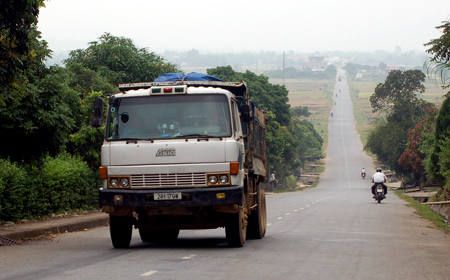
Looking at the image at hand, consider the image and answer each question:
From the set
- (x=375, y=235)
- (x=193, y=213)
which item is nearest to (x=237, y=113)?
(x=193, y=213)

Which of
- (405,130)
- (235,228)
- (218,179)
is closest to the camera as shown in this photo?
(218,179)

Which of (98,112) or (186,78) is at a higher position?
(186,78)

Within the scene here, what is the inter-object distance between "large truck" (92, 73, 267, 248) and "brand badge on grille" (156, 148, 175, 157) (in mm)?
16

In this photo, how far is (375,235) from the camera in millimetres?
15898

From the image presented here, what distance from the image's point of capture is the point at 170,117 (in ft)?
38.7

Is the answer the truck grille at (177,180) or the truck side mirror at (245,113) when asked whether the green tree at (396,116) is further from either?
the truck grille at (177,180)

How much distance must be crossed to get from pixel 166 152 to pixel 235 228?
1.85 metres

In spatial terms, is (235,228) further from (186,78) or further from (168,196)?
(186,78)

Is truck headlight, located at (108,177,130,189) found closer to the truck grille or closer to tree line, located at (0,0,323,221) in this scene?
the truck grille

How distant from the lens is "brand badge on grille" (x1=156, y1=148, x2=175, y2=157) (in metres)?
11.4

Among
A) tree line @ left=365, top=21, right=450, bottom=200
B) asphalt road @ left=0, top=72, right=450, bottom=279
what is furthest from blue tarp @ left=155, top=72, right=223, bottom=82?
tree line @ left=365, top=21, right=450, bottom=200

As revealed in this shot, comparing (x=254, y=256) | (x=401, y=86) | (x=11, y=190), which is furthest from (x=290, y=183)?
(x=254, y=256)

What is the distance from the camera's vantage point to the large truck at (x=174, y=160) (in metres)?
11.4

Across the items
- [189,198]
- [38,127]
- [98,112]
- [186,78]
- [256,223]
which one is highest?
[186,78]
